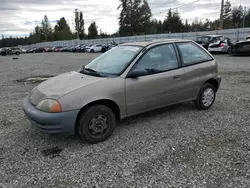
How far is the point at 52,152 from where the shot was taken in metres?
3.33

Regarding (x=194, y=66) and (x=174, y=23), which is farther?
(x=174, y=23)

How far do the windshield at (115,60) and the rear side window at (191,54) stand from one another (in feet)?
3.12

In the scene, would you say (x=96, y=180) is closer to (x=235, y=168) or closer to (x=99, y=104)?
(x=99, y=104)

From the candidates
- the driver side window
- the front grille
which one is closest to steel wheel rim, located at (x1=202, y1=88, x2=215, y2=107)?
the driver side window

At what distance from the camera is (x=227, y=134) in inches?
148

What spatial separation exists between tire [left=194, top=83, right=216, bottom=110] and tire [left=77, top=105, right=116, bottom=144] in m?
2.08

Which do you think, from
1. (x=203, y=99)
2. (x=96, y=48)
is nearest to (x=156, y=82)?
(x=203, y=99)

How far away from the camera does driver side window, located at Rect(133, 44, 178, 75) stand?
12.9 ft

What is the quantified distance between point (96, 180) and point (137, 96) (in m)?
1.58

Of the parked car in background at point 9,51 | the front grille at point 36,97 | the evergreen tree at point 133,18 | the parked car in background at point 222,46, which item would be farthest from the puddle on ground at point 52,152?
the evergreen tree at point 133,18

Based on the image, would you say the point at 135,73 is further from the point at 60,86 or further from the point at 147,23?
the point at 147,23

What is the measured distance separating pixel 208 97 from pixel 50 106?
3.26m

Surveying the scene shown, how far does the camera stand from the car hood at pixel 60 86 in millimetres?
3340

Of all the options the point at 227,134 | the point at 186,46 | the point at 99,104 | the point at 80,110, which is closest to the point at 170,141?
the point at 227,134
